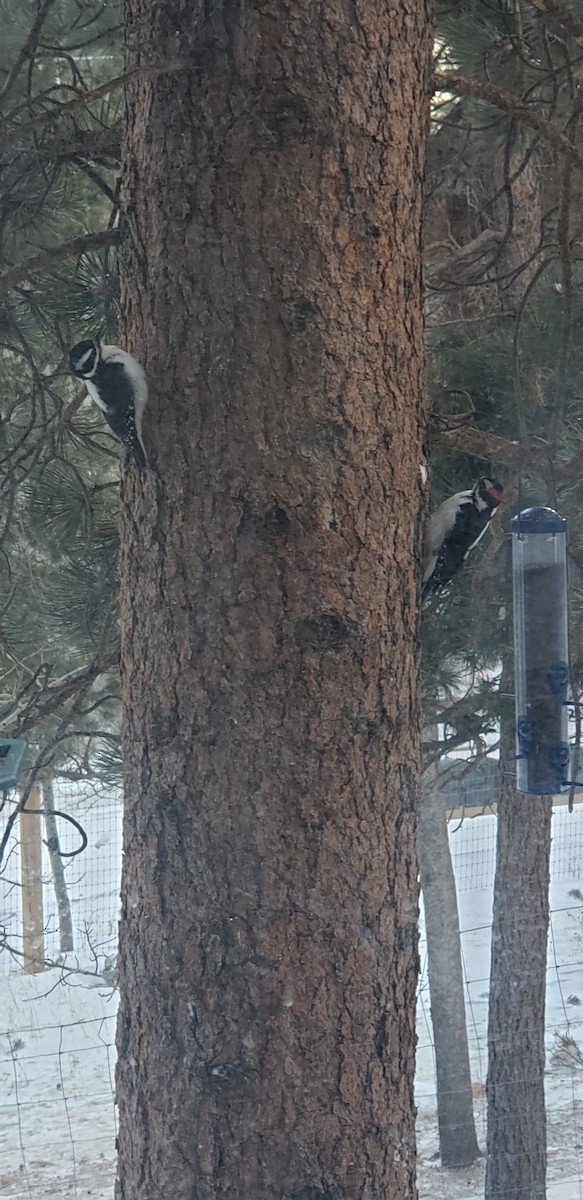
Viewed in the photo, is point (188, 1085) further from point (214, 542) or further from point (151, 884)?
point (214, 542)

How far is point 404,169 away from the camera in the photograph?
161 centimetres

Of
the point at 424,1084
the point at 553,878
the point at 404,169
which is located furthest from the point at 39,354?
the point at 424,1084

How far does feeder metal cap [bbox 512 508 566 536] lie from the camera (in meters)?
2.16

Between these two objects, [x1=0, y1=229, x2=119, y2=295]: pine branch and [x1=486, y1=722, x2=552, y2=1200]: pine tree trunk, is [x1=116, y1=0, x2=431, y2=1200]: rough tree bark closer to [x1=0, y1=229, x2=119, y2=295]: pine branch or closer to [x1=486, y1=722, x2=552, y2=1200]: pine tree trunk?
[x1=0, y1=229, x2=119, y2=295]: pine branch

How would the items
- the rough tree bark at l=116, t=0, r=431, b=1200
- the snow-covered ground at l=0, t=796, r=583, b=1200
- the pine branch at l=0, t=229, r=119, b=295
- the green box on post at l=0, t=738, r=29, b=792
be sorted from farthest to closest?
the snow-covered ground at l=0, t=796, r=583, b=1200
the green box on post at l=0, t=738, r=29, b=792
the pine branch at l=0, t=229, r=119, b=295
the rough tree bark at l=116, t=0, r=431, b=1200

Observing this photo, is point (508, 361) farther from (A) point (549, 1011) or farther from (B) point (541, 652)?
(A) point (549, 1011)

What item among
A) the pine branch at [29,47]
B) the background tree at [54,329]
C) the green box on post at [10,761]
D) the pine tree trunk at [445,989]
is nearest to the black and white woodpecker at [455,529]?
the background tree at [54,329]

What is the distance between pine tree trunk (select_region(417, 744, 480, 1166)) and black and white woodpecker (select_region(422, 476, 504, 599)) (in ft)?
7.23

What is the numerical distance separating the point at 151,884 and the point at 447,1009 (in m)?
3.44

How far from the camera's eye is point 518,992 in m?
4.15

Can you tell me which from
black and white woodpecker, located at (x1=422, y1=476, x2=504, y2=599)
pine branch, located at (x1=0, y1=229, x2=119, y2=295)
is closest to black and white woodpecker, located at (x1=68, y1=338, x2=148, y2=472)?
pine branch, located at (x1=0, y1=229, x2=119, y2=295)

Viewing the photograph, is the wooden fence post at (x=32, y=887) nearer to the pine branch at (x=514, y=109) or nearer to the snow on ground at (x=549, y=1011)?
the snow on ground at (x=549, y=1011)

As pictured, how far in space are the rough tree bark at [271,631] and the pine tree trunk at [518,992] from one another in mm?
2680

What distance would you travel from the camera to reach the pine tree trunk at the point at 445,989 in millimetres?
4410
